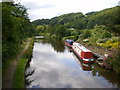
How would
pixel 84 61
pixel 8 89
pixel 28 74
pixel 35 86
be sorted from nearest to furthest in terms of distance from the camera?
pixel 8 89, pixel 35 86, pixel 28 74, pixel 84 61

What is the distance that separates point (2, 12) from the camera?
11.2 m

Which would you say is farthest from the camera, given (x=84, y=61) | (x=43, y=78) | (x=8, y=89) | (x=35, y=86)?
(x=84, y=61)

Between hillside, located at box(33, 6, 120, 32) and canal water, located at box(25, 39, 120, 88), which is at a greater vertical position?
hillside, located at box(33, 6, 120, 32)

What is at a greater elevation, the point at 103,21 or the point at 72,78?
the point at 103,21

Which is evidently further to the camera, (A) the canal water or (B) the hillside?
(B) the hillside

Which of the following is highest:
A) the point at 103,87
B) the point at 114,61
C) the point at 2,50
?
the point at 2,50

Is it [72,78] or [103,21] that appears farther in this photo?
[103,21]

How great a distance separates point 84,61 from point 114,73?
6117 mm

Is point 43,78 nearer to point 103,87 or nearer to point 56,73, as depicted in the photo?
point 56,73

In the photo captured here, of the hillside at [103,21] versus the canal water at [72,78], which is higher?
the hillside at [103,21]

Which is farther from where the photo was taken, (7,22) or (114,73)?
(114,73)

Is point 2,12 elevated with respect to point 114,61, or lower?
elevated

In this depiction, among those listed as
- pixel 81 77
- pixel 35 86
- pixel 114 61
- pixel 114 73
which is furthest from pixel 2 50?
pixel 114 73

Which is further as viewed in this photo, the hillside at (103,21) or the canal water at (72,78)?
the hillside at (103,21)
